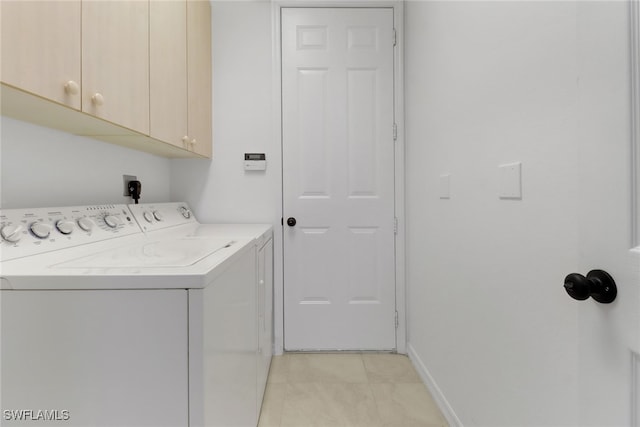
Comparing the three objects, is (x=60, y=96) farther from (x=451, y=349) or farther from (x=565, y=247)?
(x=451, y=349)

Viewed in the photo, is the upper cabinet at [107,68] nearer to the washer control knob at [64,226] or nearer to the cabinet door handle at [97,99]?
the cabinet door handle at [97,99]

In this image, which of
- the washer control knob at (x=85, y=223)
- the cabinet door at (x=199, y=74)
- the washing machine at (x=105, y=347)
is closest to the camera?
the washing machine at (x=105, y=347)

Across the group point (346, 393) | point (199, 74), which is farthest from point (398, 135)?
point (346, 393)

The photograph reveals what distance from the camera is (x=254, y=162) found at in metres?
2.09

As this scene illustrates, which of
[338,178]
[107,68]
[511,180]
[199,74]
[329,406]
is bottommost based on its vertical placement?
[329,406]

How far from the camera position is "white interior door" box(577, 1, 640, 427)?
19.5 inches

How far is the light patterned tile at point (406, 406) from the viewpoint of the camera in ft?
4.73

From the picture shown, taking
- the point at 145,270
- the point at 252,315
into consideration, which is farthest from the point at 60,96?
the point at 252,315

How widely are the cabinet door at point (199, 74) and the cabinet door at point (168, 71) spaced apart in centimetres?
7

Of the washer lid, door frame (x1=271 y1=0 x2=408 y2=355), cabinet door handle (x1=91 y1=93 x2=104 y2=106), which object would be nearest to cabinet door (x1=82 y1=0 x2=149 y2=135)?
cabinet door handle (x1=91 y1=93 x2=104 y2=106)

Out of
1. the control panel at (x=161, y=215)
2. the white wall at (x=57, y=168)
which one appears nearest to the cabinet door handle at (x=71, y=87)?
the white wall at (x=57, y=168)

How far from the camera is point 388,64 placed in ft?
6.73

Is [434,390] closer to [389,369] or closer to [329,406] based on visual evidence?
[389,369]

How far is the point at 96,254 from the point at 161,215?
779 mm
